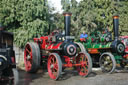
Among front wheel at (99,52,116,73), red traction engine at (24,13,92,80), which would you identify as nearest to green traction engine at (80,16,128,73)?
front wheel at (99,52,116,73)

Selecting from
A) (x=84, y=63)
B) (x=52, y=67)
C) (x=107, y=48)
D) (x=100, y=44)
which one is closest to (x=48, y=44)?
(x=52, y=67)

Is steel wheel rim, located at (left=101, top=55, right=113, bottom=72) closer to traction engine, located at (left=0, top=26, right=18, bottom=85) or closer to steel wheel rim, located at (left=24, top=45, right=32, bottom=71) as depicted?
steel wheel rim, located at (left=24, top=45, right=32, bottom=71)

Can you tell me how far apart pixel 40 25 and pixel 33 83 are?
5.25 meters

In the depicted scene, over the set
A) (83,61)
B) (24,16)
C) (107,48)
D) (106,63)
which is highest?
(24,16)

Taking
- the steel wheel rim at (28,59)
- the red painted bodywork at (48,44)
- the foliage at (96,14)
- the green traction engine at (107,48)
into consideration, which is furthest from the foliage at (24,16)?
the foliage at (96,14)

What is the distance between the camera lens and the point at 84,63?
6.79 meters

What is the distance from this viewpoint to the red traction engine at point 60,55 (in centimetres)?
659

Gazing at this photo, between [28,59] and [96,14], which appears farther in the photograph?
[96,14]

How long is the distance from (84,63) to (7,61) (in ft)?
9.29

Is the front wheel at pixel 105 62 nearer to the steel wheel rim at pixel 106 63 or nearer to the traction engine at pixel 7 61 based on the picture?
the steel wheel rim at pixel 106 63

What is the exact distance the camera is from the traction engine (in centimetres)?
477

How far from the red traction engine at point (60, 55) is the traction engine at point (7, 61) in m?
1.56

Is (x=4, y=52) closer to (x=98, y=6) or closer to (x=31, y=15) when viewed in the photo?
(x=31, y=15)

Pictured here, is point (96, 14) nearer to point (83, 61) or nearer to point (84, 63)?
point (83, 61)
